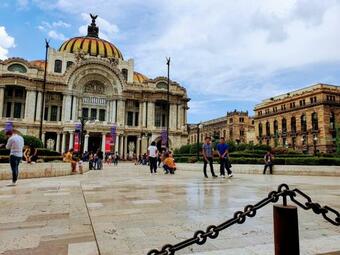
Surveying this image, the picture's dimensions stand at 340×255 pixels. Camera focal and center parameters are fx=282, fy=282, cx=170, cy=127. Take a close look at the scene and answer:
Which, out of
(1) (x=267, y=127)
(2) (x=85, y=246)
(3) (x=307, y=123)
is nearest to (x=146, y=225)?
(2) (x=85, y=246)

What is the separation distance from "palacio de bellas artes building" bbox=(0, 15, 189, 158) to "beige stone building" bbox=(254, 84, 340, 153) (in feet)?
68.1

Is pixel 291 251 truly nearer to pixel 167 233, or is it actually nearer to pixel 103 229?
pixel 167 233

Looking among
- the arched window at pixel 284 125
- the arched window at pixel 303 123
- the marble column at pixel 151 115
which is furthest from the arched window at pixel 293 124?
the marble column at pixel 151 115

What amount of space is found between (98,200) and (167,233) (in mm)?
3005

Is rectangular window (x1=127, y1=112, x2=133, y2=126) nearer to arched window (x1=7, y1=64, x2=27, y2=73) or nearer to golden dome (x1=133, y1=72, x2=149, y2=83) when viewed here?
golden dome (x1=133, y1=72, x2=149, y2=83)

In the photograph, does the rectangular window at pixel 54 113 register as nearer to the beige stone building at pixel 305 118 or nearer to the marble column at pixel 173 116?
the marble column at pixel 173 116

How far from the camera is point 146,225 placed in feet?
13.1

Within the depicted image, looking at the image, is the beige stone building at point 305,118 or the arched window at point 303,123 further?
the arched window at point 303,123

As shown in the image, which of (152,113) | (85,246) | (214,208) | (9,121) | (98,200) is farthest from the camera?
(152,113)

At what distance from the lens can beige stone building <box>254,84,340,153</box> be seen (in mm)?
52125

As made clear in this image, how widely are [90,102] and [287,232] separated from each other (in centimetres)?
4893

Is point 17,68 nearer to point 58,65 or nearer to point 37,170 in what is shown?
point 58,65

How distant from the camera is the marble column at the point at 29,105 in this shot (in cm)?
4469

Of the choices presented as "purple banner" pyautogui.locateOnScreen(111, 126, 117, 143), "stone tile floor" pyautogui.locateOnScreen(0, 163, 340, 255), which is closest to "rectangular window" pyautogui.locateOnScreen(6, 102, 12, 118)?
"purple banner" pyautogui.locateOnScreen(111, 126, 117, 143)
